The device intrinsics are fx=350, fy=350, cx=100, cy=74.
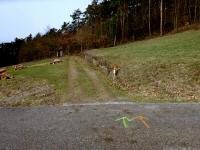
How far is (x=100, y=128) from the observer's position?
13.6 meters

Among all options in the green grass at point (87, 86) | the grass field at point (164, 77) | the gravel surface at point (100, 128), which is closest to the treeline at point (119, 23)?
the grass field at point (164, 77)

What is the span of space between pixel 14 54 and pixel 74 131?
10064 cm

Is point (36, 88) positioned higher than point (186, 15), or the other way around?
point (186, 15)

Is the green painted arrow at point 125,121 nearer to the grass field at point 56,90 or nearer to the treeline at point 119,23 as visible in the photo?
the grass field at point 56,90

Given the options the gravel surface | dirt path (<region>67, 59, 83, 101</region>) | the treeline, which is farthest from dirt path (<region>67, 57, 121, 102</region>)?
the treeline

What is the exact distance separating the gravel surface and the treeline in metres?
49.0

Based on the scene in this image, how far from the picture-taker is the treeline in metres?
70.9

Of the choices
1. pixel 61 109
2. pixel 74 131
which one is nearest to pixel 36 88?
pixel 61 109

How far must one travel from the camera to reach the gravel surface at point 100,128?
11.8 metres

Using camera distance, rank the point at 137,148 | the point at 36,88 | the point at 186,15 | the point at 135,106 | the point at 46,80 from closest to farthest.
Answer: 1. the point at 137,148
2. the point at 135,106
3. the point at 36,88
4. the point at 46,80
5. the point at 186,15

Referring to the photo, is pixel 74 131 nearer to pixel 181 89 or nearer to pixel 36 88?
pixel 181 89

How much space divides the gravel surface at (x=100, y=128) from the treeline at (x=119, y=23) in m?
49.0

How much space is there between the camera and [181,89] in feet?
66.9

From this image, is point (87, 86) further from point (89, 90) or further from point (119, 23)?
point (119, 23)
